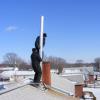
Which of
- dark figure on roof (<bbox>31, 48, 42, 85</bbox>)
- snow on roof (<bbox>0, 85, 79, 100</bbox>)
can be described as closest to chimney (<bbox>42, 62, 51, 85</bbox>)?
dark figure on roof (<bbox>31, 48, 42, 85</bbox>)

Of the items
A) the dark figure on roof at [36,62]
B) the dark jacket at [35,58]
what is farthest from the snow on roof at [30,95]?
the dark jacket at [35,58]

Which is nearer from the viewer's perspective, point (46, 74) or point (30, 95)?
point (30, 95)

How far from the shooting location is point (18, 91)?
30.2 feet

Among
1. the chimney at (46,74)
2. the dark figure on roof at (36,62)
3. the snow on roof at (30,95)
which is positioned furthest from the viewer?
the chimney at (46,74)

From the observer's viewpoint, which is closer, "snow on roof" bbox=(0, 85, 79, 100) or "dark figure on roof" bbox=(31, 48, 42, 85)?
"snow on roof" bbox=(0, 85, 79, 100)

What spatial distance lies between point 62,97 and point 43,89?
0.61 metres

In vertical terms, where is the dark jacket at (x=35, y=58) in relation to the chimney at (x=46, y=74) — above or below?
above

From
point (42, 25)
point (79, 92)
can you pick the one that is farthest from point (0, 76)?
point (42, 25)

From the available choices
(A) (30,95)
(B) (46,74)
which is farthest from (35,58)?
(A) (30,95)

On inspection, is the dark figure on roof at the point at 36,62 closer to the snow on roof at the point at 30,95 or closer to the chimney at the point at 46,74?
the chimney at the point at 46,74

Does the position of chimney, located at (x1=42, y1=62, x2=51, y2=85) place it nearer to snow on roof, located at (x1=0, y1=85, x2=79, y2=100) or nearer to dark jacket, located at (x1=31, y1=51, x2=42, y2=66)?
dark jacket, located at (x1=31, y1=51, x2=42, y2=66)

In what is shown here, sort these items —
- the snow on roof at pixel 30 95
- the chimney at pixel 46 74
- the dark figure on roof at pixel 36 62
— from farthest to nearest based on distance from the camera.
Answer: the chimney at pixel 46 74, the dark figure on roof at pixel 36 62, the snow on roof at pixel 30 95

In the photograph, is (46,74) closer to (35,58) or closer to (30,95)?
(35,58)

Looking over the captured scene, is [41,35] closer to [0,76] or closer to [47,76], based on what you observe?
[47,76]
